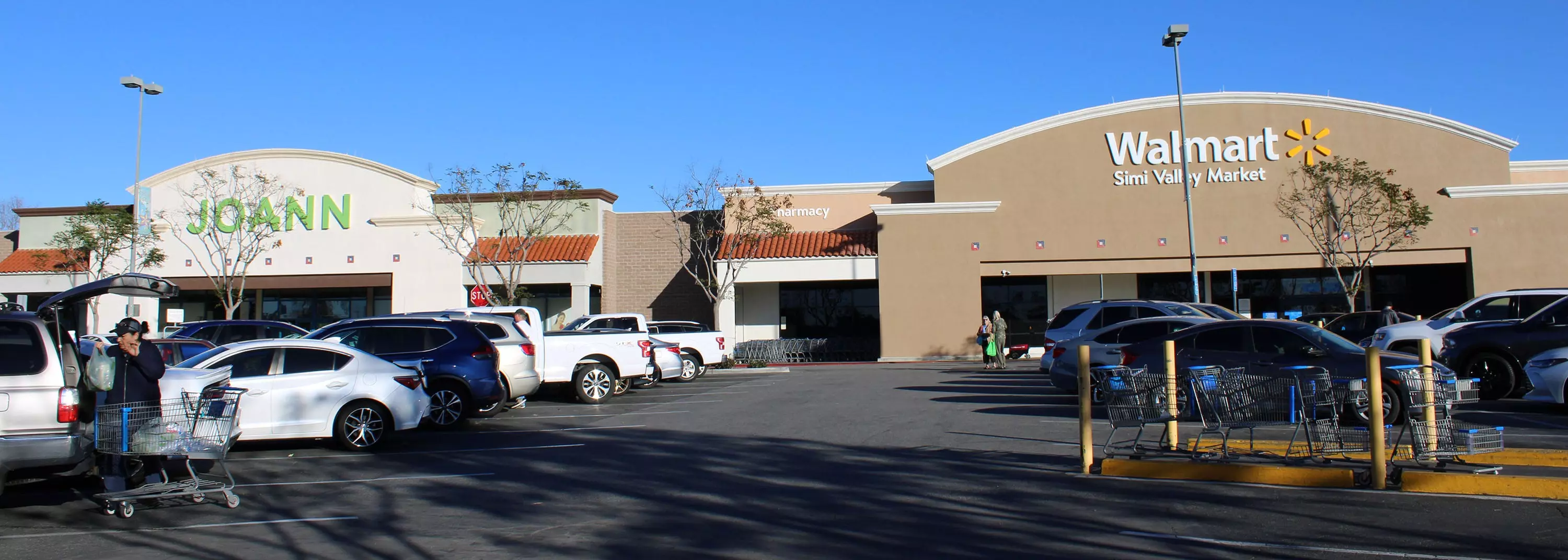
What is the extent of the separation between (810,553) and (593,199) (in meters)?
29.1

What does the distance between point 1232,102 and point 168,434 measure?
98.8 feet

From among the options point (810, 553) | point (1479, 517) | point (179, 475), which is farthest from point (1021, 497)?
point (179, 475)

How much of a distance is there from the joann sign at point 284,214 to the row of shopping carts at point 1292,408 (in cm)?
3008

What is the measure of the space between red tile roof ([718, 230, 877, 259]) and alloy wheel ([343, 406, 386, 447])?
65.4 feet

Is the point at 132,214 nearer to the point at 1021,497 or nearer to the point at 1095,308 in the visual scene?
the point at 1095,308

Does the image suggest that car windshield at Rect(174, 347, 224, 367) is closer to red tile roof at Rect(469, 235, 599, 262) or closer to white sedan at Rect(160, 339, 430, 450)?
white sedan at Rect(160, 339, 430, 450)

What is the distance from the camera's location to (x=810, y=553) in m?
7.05

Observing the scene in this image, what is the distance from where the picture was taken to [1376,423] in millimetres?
8570

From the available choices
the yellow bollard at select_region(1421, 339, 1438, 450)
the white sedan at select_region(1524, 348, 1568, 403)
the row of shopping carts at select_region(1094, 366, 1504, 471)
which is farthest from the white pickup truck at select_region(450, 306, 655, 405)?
the white sedan at select_region(1524, 348, 1568, 403)

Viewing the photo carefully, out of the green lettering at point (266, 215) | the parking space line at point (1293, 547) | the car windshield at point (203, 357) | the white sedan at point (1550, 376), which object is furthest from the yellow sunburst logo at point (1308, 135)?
the green lettering at point (266, 215)

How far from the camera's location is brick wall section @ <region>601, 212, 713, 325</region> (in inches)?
1396

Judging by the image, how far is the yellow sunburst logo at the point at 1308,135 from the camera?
3134 cm

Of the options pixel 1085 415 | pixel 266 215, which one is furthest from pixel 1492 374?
pixel 266 215

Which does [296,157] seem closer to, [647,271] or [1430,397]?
[647,271]
